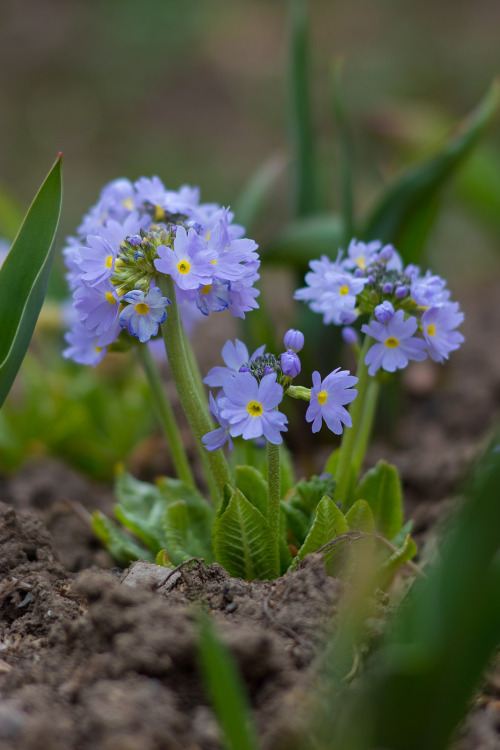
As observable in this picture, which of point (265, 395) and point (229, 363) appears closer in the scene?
point (265, 395)

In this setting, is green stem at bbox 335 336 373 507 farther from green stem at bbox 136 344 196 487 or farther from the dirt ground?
green stem at bbox 136 344 196 487

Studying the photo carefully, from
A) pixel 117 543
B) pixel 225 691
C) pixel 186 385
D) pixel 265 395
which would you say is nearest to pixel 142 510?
pixel 117 543

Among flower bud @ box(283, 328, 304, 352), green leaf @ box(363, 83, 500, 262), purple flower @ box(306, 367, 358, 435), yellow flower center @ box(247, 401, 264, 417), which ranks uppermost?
green leaf @ box(363, 83, 500, 262)

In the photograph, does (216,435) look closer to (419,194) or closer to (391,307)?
(391,307)

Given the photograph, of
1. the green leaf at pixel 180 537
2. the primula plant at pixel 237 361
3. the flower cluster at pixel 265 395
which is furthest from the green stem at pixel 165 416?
the flower cluster at pixel 265 395

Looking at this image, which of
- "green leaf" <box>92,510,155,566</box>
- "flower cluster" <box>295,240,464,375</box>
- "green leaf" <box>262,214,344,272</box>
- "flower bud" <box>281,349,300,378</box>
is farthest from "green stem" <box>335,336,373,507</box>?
"green leaf" <box>262,214,344,272</box>

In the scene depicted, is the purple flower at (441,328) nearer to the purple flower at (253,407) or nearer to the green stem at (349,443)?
the green stem at (349,443)
